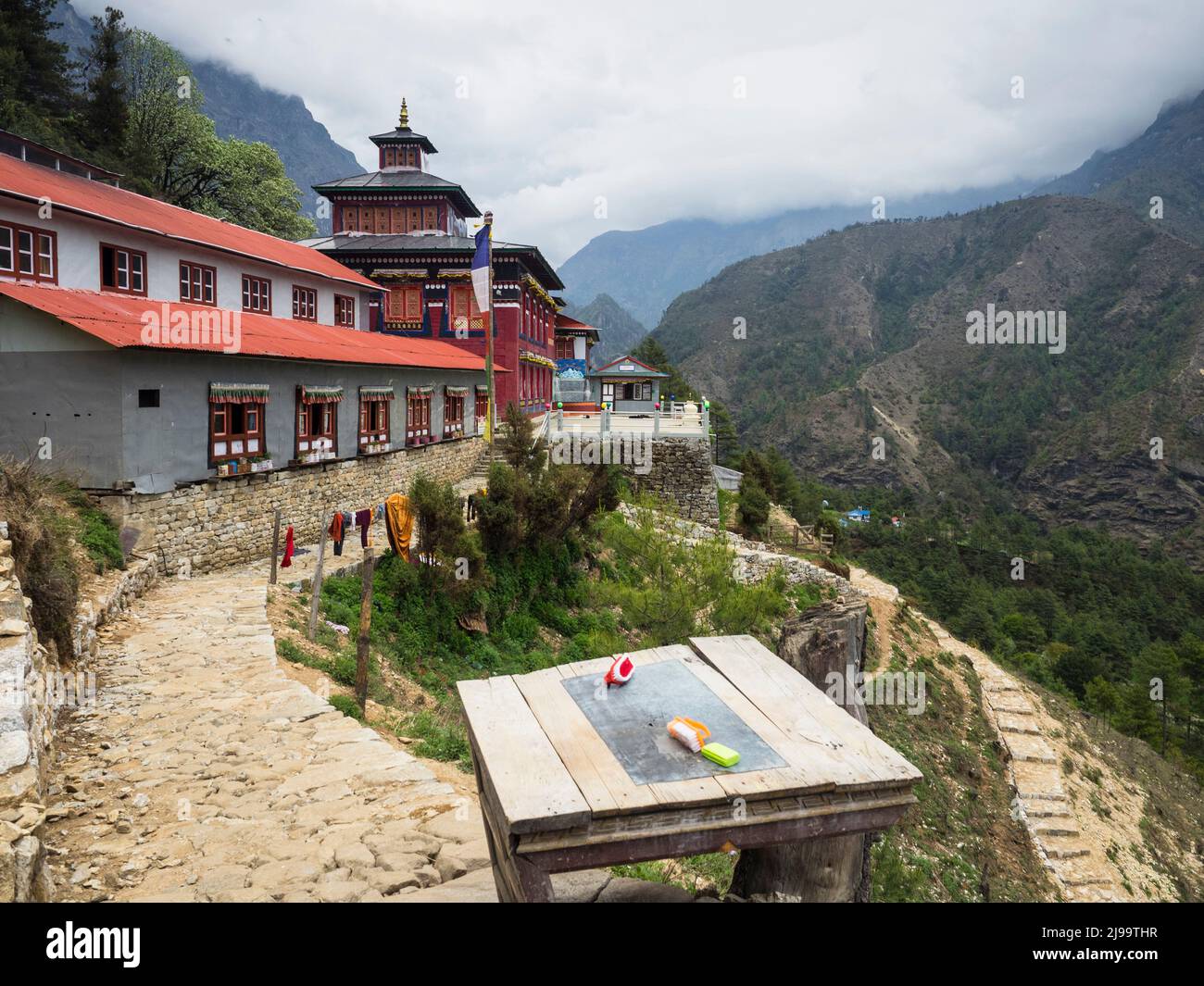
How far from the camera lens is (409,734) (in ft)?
28.1

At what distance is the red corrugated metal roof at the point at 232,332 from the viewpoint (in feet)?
42.4

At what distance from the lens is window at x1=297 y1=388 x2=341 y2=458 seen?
1772cm

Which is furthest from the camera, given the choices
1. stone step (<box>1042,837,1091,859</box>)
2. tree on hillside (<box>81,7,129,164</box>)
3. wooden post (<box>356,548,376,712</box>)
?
tree on hillside (<box>81,7,129,164</box>)

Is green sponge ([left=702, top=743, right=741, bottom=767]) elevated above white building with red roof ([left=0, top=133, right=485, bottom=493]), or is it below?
below

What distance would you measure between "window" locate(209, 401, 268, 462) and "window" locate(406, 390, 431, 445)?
300 inches

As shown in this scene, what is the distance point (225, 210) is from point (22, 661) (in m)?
41.7

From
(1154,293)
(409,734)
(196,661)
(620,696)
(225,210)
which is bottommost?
(409,734)

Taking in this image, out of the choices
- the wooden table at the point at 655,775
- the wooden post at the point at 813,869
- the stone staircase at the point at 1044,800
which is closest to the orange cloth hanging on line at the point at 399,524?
the wooden post at the point at 813,869

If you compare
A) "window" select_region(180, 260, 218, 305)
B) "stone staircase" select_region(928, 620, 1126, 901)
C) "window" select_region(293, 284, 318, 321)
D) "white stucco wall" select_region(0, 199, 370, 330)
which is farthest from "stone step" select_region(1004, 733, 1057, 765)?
"window" select_region(293, 284, 318, 321)

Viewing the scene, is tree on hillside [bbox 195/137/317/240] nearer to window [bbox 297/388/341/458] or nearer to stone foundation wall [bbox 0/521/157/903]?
window [bbox 297/388/341/458]


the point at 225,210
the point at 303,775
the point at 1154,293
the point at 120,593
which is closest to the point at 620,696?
the point at 303,775

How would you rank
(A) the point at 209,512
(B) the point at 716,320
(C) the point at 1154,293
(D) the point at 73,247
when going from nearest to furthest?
(A) the point at 209,512, (D) the point at 73,247, (C) the point at 1154,293, (B) the point at 716,320

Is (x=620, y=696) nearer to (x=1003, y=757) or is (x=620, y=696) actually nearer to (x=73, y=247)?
(x=73, y=247)

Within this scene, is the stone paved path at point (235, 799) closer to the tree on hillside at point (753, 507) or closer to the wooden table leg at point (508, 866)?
the wooden table leg at point (508, 866)
